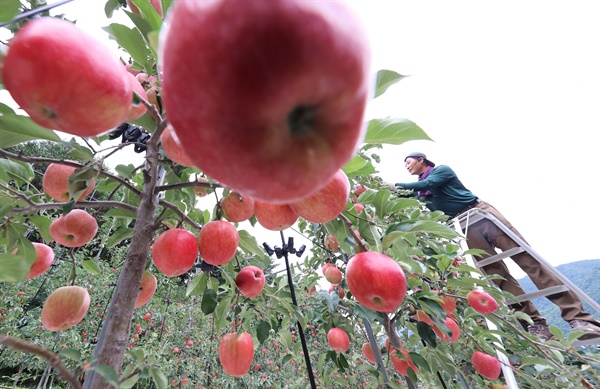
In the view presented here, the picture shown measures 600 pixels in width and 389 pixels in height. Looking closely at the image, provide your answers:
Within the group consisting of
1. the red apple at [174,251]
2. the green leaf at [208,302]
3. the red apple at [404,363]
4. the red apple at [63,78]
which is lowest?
the red apple at [404,363]

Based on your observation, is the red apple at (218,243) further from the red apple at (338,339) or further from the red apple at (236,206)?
the red apple at (338,339)

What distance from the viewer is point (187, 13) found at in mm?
235

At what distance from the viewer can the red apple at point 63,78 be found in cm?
30

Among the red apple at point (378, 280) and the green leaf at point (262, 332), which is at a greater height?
the green leaf at point (262, 332)

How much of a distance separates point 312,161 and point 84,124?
28 centimetres

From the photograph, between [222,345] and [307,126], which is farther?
[222,345]

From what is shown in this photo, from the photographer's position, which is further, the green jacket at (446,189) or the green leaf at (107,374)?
the green jacket at (446,189)

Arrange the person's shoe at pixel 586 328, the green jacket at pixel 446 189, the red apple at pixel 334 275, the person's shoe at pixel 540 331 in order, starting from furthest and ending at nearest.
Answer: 1. the green jacket at pixel 446 189
2. the person's shoe at pixel 540 331
3. the person's shoe at pixel 586 328
4. the red apple at pixel 334 275

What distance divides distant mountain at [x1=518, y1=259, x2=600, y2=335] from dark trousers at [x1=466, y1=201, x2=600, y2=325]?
0.25 m

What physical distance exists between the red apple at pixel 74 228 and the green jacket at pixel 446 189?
2.49m

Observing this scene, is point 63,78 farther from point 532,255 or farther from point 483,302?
point 532,255

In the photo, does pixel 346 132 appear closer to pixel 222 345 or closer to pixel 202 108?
pixel 202 108

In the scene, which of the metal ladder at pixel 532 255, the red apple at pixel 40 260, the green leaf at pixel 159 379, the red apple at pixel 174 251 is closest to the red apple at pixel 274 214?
the red apple at pixel 174 251

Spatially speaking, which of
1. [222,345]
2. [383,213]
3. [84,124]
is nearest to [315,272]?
[222,345]
